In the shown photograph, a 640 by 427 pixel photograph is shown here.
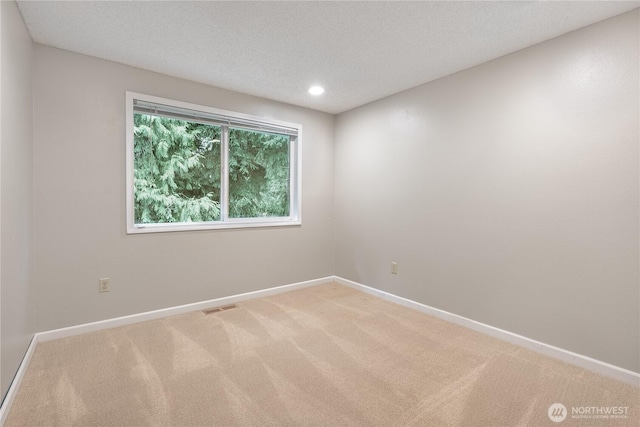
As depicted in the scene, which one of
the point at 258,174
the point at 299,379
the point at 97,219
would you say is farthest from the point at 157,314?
the point at 258,174

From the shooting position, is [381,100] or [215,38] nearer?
[215,38]

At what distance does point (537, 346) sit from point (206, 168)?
335 cm

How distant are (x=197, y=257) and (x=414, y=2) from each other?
9.28 feet

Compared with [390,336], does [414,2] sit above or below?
above

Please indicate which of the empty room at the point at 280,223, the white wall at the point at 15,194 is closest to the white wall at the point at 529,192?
the empty room at the point at 280,223

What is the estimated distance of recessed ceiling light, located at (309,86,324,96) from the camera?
325 centimetres

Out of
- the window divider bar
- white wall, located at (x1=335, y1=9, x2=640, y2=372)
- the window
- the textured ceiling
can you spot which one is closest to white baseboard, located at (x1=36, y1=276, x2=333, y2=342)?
the window

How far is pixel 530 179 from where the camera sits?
2400mm

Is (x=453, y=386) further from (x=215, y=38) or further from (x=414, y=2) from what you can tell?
(x=215, y=38)

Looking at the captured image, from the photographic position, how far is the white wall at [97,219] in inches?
96.8

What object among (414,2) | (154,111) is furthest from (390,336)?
(154,111)

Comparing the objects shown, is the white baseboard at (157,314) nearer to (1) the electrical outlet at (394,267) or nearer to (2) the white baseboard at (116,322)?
(2) the white baseboard at (116,322)

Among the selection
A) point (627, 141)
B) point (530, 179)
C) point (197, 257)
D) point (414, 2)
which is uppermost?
point (414, 2)

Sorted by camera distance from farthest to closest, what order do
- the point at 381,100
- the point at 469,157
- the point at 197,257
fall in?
1. the point at 381,100
2. the point at 197,257
3. the point at 469,157
